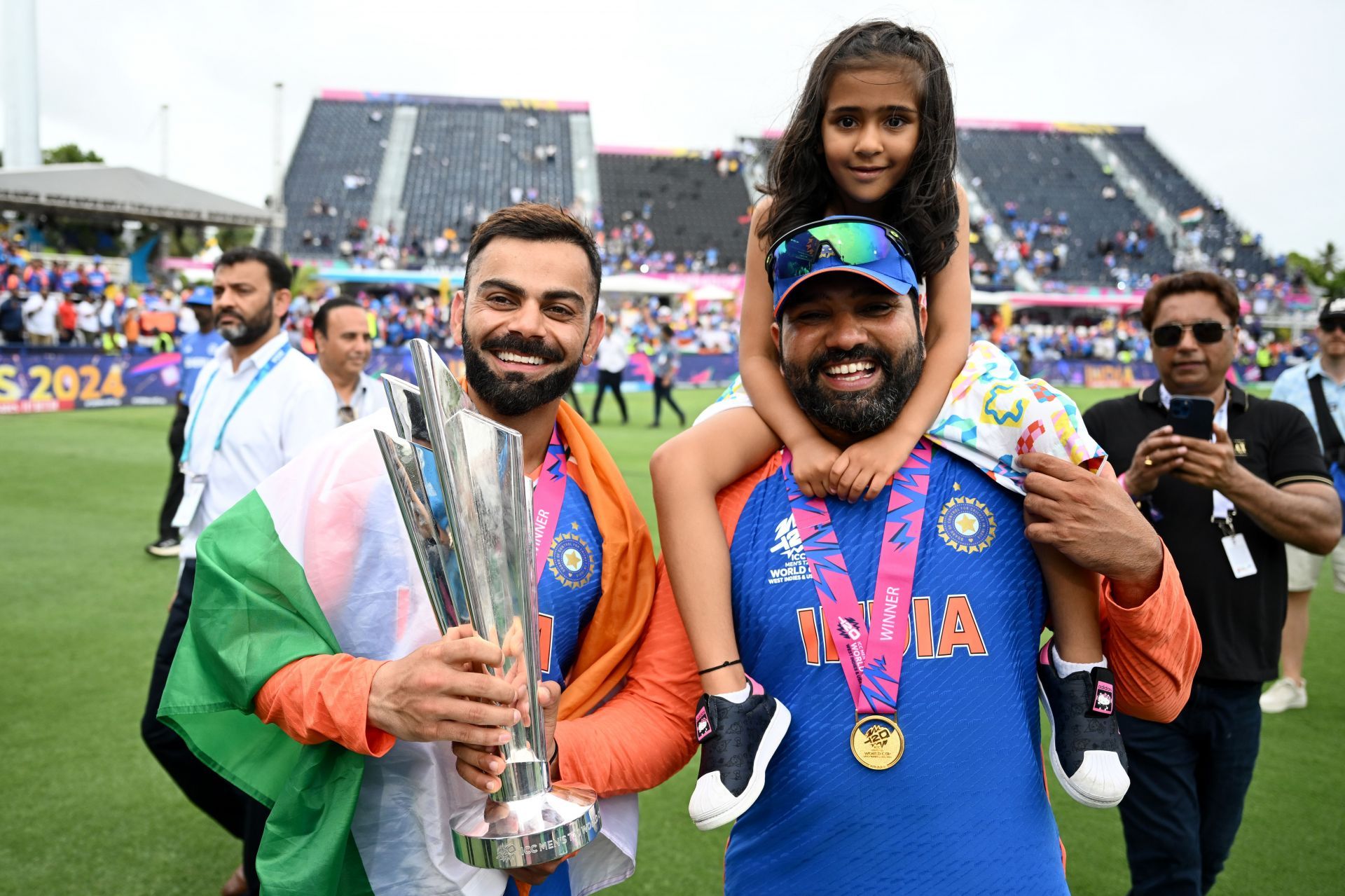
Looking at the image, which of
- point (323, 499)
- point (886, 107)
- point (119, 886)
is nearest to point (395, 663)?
point (323, 499)

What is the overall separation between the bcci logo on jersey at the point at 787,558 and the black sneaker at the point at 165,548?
7185mm

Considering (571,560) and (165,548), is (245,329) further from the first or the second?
(165,548)

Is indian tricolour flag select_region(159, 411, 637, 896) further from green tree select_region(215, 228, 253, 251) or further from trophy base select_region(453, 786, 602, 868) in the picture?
green tree select_region(215, 228, 253, 251)

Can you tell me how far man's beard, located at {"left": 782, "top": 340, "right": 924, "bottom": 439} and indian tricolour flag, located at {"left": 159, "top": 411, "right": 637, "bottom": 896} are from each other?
0.83m

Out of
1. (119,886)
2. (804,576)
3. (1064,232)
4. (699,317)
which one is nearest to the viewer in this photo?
(804,576)

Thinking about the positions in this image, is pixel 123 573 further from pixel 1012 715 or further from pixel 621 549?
pixel 1012 715

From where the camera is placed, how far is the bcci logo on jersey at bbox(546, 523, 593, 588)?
2145 millimetres

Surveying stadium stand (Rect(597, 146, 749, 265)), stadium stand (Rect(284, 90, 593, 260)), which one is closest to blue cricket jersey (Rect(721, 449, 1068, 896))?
stadium stand (Rect(284, 90, 593, 260))

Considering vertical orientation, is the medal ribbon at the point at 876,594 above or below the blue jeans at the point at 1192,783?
above

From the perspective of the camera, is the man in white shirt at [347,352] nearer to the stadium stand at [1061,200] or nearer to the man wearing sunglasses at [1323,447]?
the man wearing sunglasses at [1323,447]

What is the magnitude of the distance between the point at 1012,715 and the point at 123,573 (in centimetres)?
725

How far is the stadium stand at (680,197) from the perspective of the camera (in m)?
49.3

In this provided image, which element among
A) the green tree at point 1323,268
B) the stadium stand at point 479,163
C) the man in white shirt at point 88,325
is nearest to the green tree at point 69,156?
the stadium stand at point 479,163

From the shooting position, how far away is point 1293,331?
43250 millimetres
